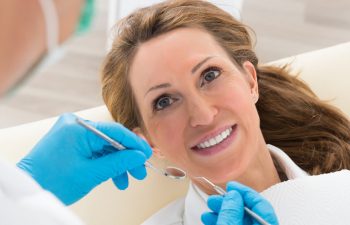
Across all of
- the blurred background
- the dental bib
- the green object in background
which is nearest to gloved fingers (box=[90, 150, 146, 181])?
the dental bib

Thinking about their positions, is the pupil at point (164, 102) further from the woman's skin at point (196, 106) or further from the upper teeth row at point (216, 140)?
the upper teeth row at point (216, 140)

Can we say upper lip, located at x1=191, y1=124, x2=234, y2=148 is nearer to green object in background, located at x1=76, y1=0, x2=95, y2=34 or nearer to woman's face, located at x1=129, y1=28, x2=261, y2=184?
woman's face, located at x1=129, y1=28, x2=261, y2=184

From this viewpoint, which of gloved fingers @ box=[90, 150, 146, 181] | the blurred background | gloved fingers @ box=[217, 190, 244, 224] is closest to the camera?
gloved fingers @ box=[217, 190, 244, 224]

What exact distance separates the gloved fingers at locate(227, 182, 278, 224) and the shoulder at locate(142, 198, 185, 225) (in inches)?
11.7

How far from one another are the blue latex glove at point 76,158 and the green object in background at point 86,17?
71 centimetres

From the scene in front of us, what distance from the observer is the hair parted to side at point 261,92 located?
A: 1726 millimetres

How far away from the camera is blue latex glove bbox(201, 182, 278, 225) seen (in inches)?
55.9

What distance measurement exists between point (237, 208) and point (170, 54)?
17.3 inches

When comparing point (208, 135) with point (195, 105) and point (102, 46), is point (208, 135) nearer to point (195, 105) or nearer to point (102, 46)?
point (195, 105)

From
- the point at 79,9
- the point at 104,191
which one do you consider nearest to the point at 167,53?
the point at 104,191

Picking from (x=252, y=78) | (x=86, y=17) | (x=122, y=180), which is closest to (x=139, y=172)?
(x=122, y=180)

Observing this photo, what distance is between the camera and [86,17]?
0.80 metres

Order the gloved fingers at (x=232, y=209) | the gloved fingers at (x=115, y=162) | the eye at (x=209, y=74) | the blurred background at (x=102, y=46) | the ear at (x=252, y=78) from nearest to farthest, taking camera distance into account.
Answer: the gloved fingers at (x=232, y=209)
the gloved fingers at (x=115, y=162)
the eye at (x=209, y=74)
the ear at (x=252, y=78)
the blurred background at (x=102, y=46)

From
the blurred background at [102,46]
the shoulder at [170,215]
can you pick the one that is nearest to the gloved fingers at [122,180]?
the shoulder at [170,215]
